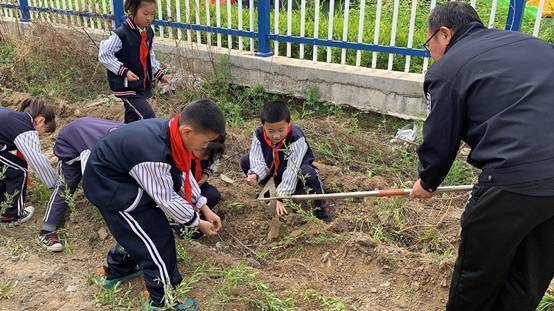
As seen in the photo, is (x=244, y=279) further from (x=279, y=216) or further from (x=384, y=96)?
(x=384, y=96)

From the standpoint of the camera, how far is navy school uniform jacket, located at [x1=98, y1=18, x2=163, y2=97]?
4312mm

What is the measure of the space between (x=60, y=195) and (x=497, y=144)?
2972 mm

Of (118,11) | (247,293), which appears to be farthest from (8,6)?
(247,293)

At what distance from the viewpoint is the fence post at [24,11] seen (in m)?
8.68

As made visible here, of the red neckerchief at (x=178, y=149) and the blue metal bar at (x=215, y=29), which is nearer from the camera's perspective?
the red neckerchief at (x=178, y=149)

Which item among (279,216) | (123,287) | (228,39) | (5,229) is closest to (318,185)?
(279,216)

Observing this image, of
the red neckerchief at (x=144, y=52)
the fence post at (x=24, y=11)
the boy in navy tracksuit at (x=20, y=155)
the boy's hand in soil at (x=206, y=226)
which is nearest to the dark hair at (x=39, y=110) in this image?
the boy in navy tracksuit at (x=20, y=155)

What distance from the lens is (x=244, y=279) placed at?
2906 millimetres

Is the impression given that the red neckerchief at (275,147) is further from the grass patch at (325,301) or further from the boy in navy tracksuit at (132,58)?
the boy in navy tracksuit at (132,58)

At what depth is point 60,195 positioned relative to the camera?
3.69 metres

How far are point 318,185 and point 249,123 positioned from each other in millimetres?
1727

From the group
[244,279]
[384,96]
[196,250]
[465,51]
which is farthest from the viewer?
[384,96]

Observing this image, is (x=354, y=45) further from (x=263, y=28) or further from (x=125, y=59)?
(x=125, y=59)

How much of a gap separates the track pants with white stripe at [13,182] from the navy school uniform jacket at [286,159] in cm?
174
